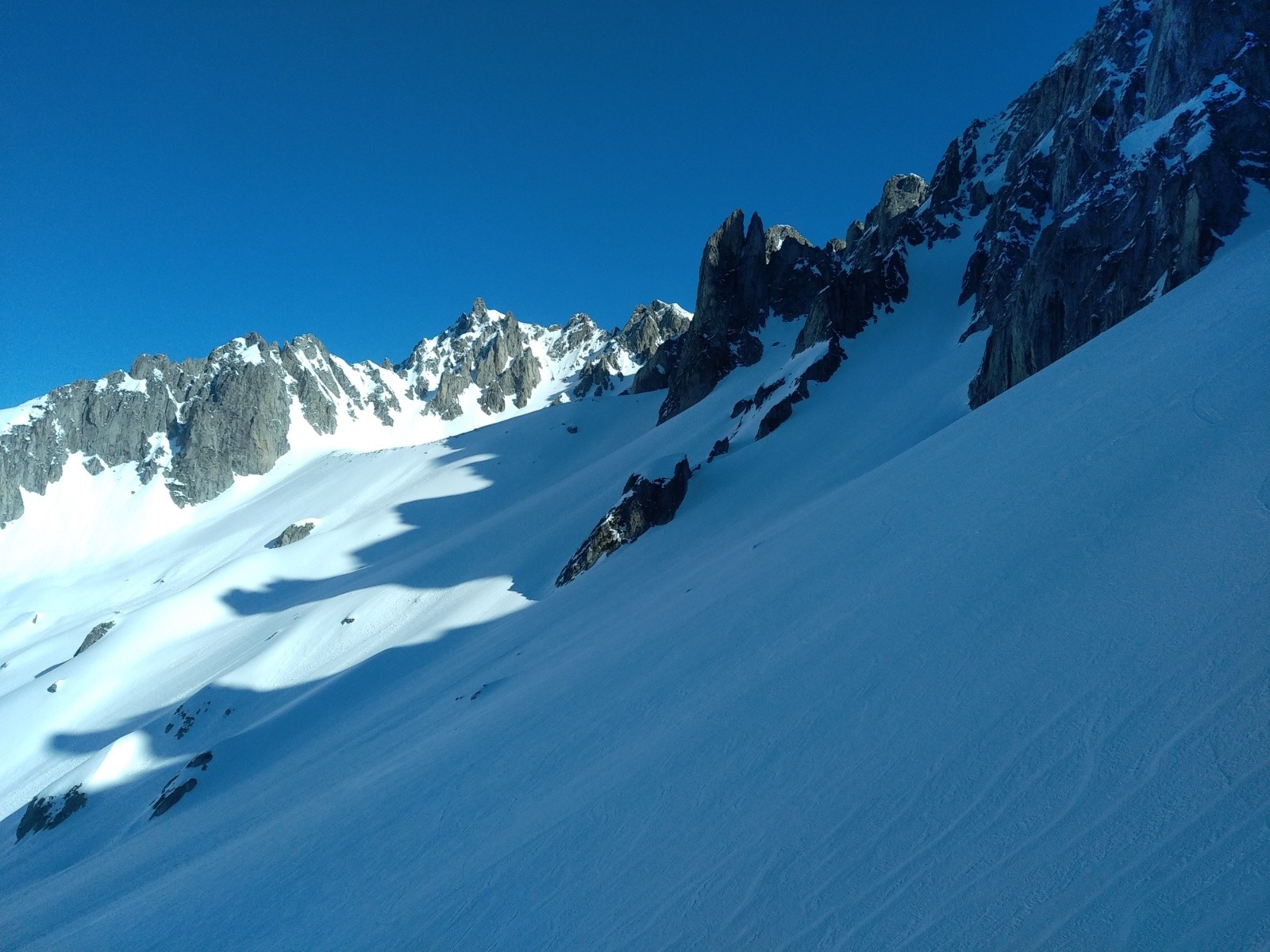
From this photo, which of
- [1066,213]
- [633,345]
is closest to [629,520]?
[1066,213]

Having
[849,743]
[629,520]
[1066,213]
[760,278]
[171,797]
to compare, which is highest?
[760,278]

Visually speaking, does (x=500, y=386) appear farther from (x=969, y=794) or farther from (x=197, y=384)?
(x=969, y=794)

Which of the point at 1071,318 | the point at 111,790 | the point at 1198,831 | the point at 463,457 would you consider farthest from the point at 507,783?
the point at 463,457

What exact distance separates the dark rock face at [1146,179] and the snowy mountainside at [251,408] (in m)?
79.4

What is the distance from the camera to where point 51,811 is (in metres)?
25.0

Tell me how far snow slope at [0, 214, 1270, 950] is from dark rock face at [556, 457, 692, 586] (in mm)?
3775

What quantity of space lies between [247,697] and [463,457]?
44236 mm

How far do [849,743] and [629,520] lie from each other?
23688 mm

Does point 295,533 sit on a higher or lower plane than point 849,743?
higher

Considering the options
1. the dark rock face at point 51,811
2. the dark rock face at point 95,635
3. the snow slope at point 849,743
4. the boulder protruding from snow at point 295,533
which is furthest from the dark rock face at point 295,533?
the snow slope at point 849,743

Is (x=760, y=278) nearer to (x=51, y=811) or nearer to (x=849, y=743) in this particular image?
(x=51, y=811)

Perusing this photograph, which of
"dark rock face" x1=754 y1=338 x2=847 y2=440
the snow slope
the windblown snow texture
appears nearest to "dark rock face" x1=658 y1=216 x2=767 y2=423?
the windblown snow texture

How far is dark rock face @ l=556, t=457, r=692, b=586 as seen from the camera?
2964cm

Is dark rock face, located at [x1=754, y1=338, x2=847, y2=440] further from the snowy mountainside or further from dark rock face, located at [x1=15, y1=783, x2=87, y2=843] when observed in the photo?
the snowy mountainside
